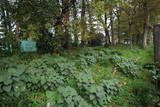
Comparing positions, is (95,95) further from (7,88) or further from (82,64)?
(82,64)

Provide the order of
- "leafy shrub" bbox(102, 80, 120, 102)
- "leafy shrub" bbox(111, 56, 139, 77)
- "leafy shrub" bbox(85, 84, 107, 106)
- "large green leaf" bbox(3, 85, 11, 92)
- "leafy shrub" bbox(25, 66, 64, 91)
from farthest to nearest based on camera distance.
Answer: "leafy shrub" bbox(111, 56, 139, 77)
"leafy shrub" bbox(102, 80, 120, 102)
"leafy shrub" bbox(25, 66, 64, 91)
"leafy shrub" bbox(85, 84, 107, 106)
"large green leaf" bbox(3, 85, 11, 92)

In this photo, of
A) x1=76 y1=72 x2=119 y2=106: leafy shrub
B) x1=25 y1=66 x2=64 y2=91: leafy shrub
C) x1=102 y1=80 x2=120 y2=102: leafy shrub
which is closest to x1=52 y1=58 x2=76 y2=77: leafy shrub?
x1=25 y1=66 x2=64 y2=91: leafy shrub

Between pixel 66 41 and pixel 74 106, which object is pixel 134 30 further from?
pixel 74 106

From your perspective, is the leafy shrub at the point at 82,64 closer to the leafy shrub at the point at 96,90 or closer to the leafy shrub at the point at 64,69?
the leafy shrub at the point at 64,69

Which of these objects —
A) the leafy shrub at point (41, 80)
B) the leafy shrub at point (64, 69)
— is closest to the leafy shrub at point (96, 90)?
the leafy shrub at point (41, 80)

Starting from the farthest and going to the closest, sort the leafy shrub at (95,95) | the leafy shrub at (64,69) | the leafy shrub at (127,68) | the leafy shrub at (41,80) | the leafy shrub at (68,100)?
the leafy shrub at (127,68) < the leafy shrub at (64,69) < the leafy shrub at (41,80) < the leafy shrub at (95,95) < the leafy shrub at (68,100)

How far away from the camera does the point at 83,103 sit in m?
→ 3.00

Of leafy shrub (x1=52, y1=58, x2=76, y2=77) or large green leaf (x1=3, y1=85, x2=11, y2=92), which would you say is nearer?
large green leaf (x1=3, y1=85, x2=11, y2=92)

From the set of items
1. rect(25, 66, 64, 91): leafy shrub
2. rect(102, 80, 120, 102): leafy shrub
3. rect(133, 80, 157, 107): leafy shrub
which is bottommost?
rect(133, 80, 157, 107): leafy shrub

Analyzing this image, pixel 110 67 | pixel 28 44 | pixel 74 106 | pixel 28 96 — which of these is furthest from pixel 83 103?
pixel 28 44

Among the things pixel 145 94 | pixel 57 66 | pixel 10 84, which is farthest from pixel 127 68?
pixel 10 84

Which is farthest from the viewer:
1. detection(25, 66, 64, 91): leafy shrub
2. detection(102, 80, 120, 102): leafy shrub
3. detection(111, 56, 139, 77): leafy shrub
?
detection(111, 56, 139, 77): leafy shrub

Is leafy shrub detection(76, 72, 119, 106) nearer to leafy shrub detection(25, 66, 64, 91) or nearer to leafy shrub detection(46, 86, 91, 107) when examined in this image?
leafy shrub detection(46, 86, 91, 107)

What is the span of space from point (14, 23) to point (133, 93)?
17.5 feet
